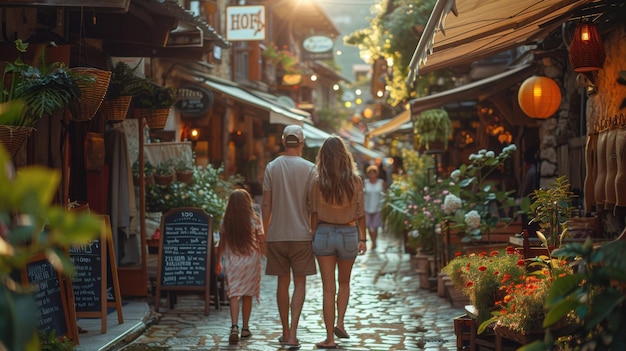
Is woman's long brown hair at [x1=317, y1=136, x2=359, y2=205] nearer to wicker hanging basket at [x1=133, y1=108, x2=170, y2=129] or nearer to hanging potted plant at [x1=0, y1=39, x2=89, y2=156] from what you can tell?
hanging potted plant at [x1=0, y1=39, x2=89, y2=156]

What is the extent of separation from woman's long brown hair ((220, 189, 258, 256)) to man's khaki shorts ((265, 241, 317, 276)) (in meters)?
0.79

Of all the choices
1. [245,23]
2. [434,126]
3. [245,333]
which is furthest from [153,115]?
[245,23]

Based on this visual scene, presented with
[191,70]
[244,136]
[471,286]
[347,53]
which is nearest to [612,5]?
[471,286]

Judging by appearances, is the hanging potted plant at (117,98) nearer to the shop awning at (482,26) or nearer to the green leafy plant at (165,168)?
the shop awning at (482,26)

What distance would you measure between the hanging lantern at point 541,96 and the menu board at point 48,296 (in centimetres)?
644

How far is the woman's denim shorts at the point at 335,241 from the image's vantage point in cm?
859

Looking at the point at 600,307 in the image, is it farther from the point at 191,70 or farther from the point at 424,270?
the point at 191,70

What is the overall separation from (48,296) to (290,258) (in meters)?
2.29

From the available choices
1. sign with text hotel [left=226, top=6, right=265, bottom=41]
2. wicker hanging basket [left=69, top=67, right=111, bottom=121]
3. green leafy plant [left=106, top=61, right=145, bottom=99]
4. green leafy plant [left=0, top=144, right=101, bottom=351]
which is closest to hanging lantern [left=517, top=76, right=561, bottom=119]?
green leafy plant [left=106, top=61, right=145, bottom=99]

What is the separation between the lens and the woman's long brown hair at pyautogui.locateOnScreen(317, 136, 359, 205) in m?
8.67

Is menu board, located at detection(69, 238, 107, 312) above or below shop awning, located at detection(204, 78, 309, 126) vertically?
below

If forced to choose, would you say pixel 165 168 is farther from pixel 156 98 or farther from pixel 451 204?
pixel 451 204

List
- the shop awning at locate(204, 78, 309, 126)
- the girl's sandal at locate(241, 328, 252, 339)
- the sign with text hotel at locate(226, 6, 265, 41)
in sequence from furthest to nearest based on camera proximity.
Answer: the sign with text hotel at locate(226, 6, 265, 41)
the shop awning at locate(204, 78, 309, 126)
the girl's sandal at locate(241, 328, 252, 339)

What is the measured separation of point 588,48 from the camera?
873 centimetres
